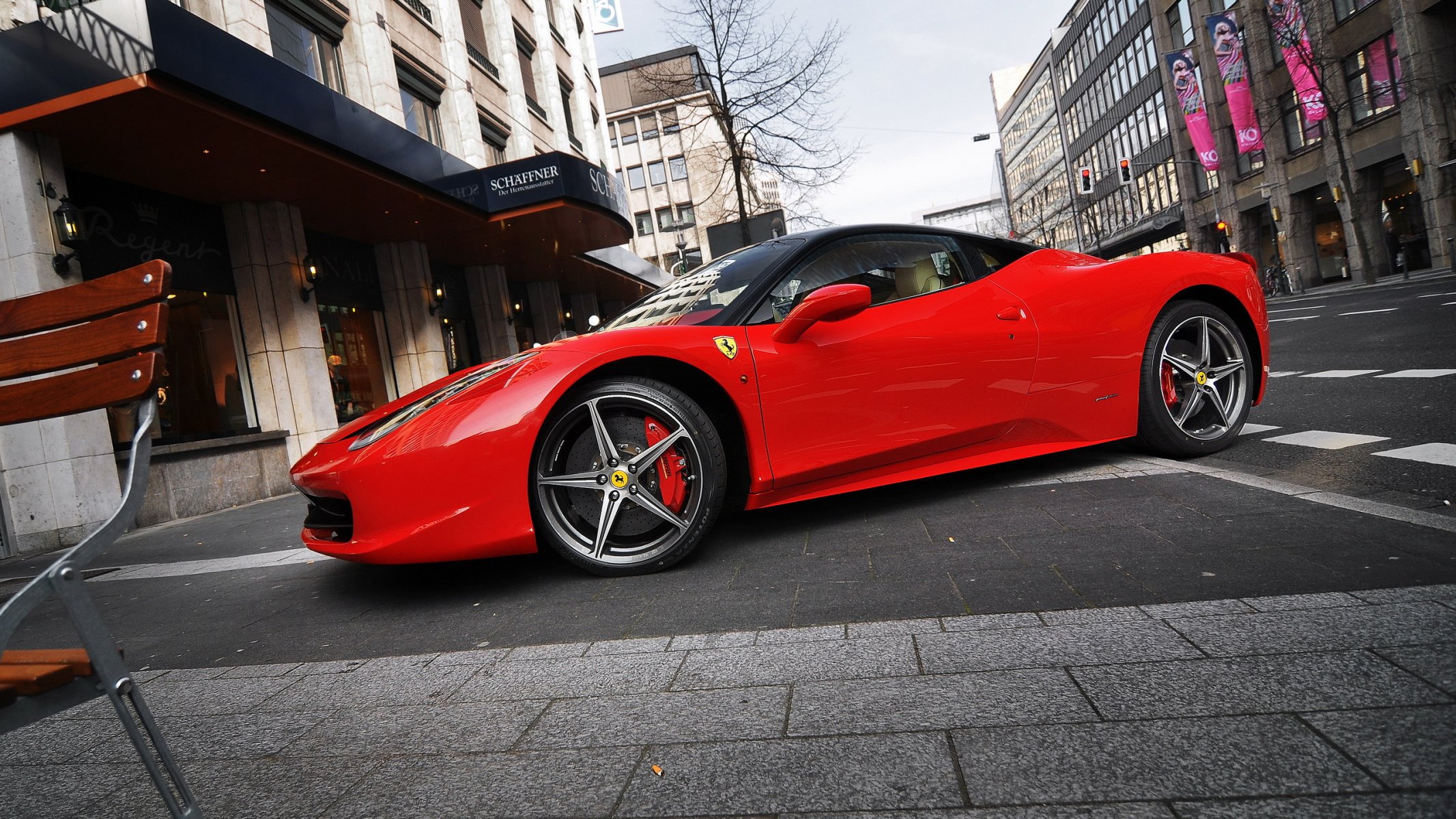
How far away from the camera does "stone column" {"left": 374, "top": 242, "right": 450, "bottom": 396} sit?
46.7 ft

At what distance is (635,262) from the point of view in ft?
86.2

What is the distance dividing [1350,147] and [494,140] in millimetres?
26177

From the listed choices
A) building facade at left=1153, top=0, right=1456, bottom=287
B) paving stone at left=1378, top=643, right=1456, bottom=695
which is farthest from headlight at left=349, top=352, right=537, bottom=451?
building facade at left=1153, top=0, right=1456, bottom=287

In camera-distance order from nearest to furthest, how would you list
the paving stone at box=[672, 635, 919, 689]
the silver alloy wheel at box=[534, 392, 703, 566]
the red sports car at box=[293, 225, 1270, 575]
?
the paving stone at box=[672, 635, 919, 689], the red sports car at box=[293, 225, 1270, 575], the silver alloy wheel at box=[534, 392, 703, 566]

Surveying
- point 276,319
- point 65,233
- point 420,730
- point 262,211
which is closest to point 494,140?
point 262,211

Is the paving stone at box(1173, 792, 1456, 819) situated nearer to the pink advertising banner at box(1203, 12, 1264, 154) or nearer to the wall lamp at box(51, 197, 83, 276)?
the wall lamp at box(51, 197, 83, 276)

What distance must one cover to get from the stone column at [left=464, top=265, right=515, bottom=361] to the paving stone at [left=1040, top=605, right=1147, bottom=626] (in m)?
17.0

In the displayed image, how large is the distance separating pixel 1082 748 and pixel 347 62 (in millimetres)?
15486

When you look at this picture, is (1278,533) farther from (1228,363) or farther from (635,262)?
(635,262)

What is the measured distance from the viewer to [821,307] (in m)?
3.06

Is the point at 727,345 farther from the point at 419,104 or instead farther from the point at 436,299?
the point at 419,104

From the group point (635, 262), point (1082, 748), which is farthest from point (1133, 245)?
point (1082, 748)

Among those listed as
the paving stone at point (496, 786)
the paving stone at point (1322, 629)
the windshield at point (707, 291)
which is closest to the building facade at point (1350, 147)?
the windshield at point (707, 291)

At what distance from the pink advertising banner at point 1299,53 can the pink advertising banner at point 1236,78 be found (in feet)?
6.21
